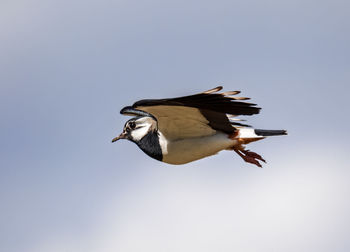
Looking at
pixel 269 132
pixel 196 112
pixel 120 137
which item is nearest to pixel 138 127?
pixel 120 137

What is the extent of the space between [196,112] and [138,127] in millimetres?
1879

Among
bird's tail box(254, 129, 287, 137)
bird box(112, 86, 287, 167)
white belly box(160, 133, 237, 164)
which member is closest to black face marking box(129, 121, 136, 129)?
bird box(112, 86, 287, 167)

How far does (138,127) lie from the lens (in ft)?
47.6

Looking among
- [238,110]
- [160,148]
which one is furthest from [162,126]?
[238,110]

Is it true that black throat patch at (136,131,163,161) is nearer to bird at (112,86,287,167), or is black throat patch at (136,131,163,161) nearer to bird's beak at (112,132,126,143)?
bird at (112,86,287,167)

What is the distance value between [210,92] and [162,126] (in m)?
1.45

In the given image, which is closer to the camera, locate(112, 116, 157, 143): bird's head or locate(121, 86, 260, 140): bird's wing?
locate(121, 86, 260, 140): bird's wing

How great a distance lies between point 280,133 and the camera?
13.4 metres

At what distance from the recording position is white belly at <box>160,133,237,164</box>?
13.7 meters

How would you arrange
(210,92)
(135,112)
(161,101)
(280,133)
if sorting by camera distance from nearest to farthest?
(161,101) → (210,92) → (280,133) → (135,112)

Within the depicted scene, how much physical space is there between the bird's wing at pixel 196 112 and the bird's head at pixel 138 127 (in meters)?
0.68

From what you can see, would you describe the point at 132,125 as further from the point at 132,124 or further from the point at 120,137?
the point at 120,137

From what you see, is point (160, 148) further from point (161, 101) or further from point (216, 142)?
point (161, 101)

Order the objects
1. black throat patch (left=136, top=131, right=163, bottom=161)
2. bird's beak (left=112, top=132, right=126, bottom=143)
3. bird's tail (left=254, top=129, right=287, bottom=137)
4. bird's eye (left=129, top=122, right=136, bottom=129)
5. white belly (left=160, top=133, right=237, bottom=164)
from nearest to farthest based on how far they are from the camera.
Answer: bird's tail (left=254, top=129, right=287, bottom=137)
white belly (left=160, top=133, right=237, bottom=164)
black throat patch (left=136, top=131, right=163, bottom=161)
bird's eye (left=129, top=122, right=136, bottom=129)
bird's beak (left=112, top=132, right=126, bottom=143)
